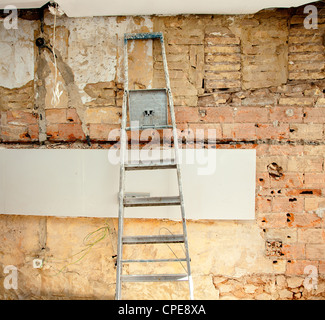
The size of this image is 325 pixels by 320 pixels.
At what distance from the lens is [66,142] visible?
1.92 metres

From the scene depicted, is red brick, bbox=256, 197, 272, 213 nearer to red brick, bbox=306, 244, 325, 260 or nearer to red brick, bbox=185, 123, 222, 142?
red brick, bbox=306, 244, 325, 260

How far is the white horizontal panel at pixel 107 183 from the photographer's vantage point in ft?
5.82

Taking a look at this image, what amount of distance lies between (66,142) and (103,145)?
29 centimetres

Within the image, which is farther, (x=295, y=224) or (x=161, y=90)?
(x=295, y=224)

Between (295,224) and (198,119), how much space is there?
105 centimetres

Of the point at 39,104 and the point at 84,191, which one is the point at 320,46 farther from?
the point at 39,104

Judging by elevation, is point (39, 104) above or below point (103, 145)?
above

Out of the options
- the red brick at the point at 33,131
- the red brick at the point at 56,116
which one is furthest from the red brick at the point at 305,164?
the red brick at the point at 33,131

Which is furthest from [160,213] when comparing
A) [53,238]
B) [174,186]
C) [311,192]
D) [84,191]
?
[311,192]

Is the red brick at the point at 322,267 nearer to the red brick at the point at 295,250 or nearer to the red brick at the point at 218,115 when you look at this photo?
the red brick at the point at 295,250

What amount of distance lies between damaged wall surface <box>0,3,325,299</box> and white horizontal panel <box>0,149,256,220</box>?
4.8 inches

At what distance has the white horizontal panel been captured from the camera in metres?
1.78

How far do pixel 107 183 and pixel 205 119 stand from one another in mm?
861
